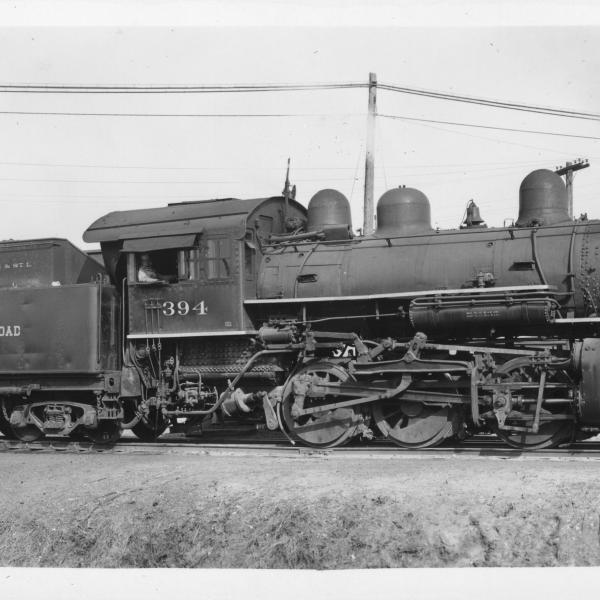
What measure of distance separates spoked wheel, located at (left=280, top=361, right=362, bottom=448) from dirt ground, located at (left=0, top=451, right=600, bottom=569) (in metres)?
2.25

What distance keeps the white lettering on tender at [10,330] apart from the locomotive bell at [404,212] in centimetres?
614

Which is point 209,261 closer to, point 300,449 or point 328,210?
point 328,210

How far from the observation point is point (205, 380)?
12.9m

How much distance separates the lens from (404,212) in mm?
12492

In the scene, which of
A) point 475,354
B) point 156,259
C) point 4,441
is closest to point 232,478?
point 475,354

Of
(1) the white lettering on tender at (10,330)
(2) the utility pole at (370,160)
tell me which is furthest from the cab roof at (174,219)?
(2) the utility pole at (370,160)

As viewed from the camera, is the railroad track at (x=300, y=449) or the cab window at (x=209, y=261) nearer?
the railroad track at (x=300, y=449)

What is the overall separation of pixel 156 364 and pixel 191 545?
5706 millimetres

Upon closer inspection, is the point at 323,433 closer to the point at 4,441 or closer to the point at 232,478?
the point at 232,478

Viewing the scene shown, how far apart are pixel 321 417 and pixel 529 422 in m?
2.97

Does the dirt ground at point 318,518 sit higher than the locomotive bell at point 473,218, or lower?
lower

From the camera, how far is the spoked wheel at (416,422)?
11352 millimetres

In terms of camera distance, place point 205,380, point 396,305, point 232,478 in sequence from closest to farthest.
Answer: point 232,478, point 396,305, point 205,380

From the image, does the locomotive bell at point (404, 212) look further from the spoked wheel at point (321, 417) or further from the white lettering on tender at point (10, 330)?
the white lettering on tender at point (10, 330)
